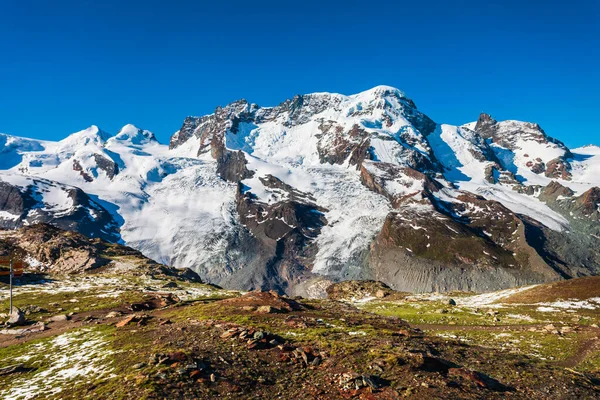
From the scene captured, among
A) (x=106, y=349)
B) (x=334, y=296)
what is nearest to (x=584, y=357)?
(x=106, y=349)

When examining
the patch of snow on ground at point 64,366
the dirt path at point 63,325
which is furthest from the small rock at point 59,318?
the patch of snow on ground at point 64,366

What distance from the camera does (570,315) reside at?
71438 mm

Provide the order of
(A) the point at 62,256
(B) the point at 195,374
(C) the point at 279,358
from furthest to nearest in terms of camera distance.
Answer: (A) the point at 62,256, (C) the point at 279,358, (B) the point at 195,374

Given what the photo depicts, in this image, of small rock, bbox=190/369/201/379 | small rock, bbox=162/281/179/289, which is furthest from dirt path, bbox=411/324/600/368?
small rock, bbox=162/281/179/289

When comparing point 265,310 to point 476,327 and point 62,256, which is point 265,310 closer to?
point 476,327

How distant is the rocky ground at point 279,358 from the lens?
25400mm

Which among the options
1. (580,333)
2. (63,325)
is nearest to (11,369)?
(63,325)

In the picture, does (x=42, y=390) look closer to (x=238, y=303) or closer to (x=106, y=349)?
(x=106, y=349)

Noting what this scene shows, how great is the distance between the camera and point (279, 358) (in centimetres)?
3047

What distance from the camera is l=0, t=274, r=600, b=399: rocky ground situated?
83.3 ft

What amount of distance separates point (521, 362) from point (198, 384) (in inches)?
1035

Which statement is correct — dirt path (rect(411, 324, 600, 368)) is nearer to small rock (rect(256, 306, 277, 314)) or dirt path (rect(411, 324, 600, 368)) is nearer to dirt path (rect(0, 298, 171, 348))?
small rock (rect(256, 306, 277, 314))

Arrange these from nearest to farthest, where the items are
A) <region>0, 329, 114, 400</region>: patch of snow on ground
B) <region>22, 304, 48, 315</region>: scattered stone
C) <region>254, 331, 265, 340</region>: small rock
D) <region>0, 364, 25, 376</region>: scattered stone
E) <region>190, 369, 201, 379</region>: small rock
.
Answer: <region>190, 369, 201, 379</region>: small rock < <region>0, 329, 114, 400</region>: patch of snow on ground < <region>0, 364, 25, 376</region>: scattered stone < <region>254, 331, 265, 340</region>: small rock < <region>22, 304, 48, 315</region>: scattered stone

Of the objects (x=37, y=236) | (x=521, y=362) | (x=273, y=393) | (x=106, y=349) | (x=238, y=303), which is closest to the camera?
(x=273, y=393)
